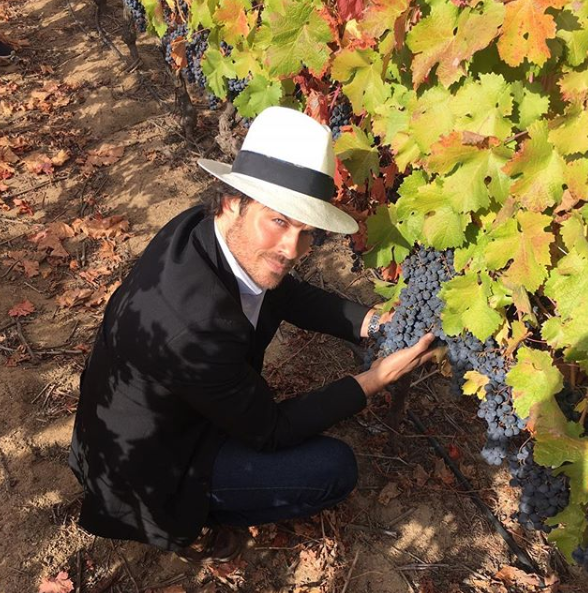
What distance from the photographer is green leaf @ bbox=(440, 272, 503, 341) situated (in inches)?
82.5

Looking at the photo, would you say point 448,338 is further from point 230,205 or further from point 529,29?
point 529,29

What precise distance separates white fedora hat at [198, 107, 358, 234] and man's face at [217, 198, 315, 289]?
7cm

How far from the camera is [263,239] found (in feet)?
7.49

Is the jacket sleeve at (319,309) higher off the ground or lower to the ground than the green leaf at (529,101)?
lower

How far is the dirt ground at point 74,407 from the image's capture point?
296cm

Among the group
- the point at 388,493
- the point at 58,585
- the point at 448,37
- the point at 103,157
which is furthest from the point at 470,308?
the point at 103,157

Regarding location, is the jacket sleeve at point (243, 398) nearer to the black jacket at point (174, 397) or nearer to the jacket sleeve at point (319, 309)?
the black jacket at point (174, 397)

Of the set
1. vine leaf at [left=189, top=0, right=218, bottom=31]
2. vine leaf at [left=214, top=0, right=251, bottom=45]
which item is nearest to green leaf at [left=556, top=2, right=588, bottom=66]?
vine leaf at [left=214, top=0, right=251, bottom=45]

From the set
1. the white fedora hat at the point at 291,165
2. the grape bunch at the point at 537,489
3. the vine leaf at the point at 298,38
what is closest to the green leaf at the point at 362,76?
the vine leaf at the point at 298,38

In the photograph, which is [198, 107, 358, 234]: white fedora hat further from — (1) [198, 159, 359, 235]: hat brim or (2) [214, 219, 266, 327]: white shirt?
(2) [214, 219, 266, 327]: white shirt

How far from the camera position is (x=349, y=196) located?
2.93 meters

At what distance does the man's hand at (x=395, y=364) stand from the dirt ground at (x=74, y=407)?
0.89 m

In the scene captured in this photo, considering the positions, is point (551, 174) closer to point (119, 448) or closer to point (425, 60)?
point (425, 60)

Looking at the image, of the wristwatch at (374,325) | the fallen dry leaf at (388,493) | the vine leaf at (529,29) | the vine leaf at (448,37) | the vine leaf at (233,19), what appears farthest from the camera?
the fallen dry leaf at (388,493)
